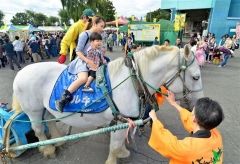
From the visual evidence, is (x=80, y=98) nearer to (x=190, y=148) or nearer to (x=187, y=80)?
(x=187, y=80)

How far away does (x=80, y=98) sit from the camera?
8.44 feet

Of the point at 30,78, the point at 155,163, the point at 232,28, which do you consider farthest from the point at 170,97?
the point at 232,28

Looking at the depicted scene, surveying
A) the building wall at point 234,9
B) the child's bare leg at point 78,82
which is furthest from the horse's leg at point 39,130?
the building wall at point 234,9

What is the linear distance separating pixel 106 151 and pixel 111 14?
183ft

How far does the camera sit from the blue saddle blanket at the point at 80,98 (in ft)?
8.23

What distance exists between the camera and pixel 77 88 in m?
2.57

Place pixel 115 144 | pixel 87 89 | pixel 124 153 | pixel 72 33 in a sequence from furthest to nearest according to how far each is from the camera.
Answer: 1. pixel 72 33
2. pixel 124 153
3. pixel 115 144
4. pixel 87 89

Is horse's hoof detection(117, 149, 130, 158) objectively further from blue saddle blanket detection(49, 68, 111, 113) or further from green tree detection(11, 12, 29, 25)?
green tree detection(11, 12, 29, 25)

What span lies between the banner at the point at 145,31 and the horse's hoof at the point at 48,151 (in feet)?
63.2

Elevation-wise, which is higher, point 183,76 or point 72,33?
Answer: point 72,33

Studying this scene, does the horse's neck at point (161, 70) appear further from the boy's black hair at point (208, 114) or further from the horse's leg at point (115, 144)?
the boy's black hair at point (208, 114)

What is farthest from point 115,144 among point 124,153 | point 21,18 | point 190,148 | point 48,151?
point 21,18

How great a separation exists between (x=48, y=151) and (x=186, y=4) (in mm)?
31812

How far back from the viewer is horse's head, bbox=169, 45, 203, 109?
236cm
